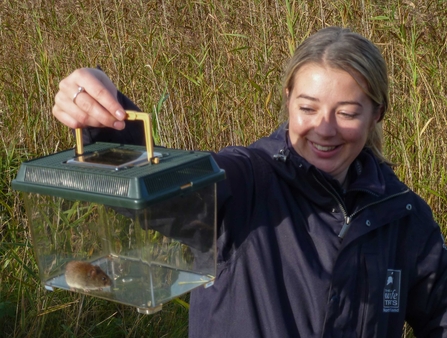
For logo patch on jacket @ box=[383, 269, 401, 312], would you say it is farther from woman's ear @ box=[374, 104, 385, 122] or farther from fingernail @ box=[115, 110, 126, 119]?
fingernail @ box=[115, 110, 126, 119]

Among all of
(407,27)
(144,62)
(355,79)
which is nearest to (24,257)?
(144,62)

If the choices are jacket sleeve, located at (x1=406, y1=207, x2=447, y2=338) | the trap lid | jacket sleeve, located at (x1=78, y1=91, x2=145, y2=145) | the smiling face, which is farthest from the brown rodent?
jacket sleeve, located at (x1=406, y1=207, x2=447, y2=338)

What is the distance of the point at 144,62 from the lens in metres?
3.59

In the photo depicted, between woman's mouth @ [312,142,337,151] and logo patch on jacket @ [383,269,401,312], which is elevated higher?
woman's mouth @ [312,142,337,151]

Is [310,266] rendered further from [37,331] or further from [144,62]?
[144,62]

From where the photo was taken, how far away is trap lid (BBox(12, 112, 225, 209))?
1155 millimetres

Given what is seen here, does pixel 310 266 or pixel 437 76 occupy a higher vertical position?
pixel 437 76

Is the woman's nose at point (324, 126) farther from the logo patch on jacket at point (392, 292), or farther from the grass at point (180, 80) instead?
the grass at point (180, 80)

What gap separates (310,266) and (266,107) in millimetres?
1470

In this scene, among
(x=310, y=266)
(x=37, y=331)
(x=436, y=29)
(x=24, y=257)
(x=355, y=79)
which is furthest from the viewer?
(x=436, y=29)

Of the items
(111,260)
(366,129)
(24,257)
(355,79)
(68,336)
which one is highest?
(355,79)

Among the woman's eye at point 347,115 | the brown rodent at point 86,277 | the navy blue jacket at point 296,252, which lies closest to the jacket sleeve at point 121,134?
the navy blue jacket at point 296,252

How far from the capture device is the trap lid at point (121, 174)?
3.79 feet

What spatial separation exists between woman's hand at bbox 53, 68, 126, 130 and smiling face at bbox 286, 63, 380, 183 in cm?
65
